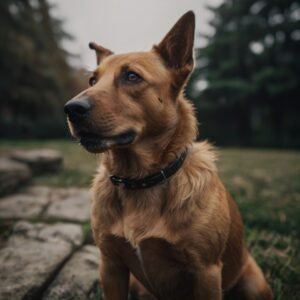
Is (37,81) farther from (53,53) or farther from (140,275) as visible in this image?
(140,275)

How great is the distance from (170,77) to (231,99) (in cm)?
2150

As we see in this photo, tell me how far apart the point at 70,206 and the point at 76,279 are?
2.25m

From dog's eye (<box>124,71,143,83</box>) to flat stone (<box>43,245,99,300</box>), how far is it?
162 centimetres

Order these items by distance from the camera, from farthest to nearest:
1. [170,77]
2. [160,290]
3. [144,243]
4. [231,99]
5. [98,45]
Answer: [231,99] < [98,45] < [170,77] < [160,290] < [144,243]

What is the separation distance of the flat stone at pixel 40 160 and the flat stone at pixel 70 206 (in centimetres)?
181

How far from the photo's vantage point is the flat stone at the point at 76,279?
248 centimetres

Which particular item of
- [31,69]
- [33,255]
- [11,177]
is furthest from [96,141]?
[31,69]

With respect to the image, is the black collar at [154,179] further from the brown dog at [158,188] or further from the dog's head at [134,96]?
the dog's head at [134,96]

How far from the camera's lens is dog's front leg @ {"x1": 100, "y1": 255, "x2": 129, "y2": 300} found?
2.27 meters

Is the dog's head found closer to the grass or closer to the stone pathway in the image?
the stone pathway

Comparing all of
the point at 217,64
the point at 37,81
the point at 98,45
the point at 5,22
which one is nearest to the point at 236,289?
the point at 98,45

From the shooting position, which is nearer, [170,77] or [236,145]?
[170,77]

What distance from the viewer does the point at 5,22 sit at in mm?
13422

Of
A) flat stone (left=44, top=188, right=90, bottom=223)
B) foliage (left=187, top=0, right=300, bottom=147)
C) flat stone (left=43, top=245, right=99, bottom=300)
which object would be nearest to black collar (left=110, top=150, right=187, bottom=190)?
flat stone (left=43, top=245, right=99, bottom=300)
